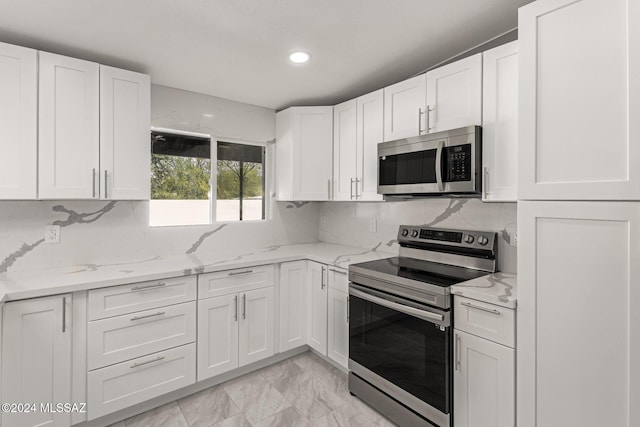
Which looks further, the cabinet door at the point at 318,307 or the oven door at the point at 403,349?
the cabinet door at the point at 318,307

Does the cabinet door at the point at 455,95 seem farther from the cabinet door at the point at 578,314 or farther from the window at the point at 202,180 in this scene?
the window at the point at 202,180

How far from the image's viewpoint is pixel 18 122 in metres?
1.92

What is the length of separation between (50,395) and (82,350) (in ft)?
0.85

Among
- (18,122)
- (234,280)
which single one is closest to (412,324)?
(234,280)

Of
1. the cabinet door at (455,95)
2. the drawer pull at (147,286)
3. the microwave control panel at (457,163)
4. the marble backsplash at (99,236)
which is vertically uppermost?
the cabinet door at (455,95)

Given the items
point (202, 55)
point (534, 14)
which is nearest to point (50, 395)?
point (202, 55)

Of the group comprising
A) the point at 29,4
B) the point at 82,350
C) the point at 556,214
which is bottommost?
the point at 82,350

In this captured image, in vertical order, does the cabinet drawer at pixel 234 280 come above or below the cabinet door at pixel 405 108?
below

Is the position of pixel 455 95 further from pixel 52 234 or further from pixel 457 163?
pixel 52 234

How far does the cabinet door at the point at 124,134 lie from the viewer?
220cm

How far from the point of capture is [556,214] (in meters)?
1.39

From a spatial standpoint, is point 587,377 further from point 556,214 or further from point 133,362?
point 133,362

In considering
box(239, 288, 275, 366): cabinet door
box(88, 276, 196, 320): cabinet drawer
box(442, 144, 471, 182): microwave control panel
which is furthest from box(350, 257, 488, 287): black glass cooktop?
box(88, 276, 196, 320): cabinet drawer

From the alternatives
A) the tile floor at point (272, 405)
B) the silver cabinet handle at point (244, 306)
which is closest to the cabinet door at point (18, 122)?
the silver cabinet handle at point (244, 306)
